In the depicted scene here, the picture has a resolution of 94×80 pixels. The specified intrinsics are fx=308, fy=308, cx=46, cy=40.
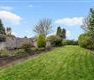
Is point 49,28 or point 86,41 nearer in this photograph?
point 86,41

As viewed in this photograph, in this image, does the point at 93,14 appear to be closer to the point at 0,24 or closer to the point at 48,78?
the point at 48,78

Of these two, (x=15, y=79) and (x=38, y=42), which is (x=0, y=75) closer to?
(x=15, y=79)

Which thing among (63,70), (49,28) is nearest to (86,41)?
(49,28)

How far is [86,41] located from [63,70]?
40.1 metres

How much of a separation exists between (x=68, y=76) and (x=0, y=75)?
155 inches

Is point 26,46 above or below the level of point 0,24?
below

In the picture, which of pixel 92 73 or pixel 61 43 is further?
pixel 61 43

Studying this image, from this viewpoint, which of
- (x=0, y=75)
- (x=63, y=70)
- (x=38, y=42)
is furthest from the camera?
(x=38, y=42)

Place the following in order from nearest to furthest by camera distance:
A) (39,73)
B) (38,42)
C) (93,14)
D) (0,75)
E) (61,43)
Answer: (0,75) → (39,73) → (93,14) → (38,42) → (61,43)

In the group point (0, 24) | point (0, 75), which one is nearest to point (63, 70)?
point (0, 75)

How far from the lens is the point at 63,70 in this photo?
66.2ft

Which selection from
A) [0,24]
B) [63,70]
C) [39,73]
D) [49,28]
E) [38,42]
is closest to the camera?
[39,73]

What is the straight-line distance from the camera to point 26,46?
44.1 m

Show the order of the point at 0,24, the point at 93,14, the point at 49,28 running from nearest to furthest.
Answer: the point at 93,14 < the point at 49,28 < the point at 0,24
